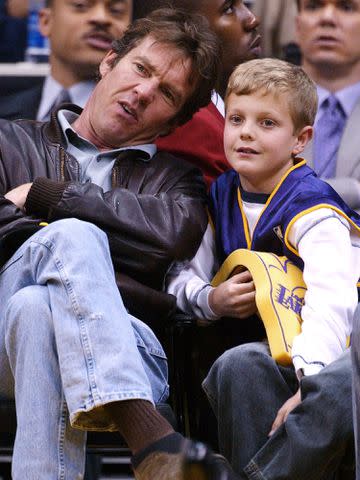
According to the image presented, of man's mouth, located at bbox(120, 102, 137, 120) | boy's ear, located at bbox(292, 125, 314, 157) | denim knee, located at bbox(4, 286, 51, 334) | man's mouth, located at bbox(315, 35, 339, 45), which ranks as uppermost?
boy's ear, located at bbox(292, 125, 314, 157)

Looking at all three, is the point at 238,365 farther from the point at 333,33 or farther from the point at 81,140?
the point at 333,33

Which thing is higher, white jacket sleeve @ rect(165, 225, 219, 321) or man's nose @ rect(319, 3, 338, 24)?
man's nose @ rect(319, 3, 338, 24)

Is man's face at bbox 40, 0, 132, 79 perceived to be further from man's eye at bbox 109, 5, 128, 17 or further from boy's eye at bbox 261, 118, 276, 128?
boy's eye at bbox 261, 118, 276, 128

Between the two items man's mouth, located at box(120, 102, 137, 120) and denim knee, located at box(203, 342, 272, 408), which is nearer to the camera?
denim knee, located at box(203, 342, 272, 408)

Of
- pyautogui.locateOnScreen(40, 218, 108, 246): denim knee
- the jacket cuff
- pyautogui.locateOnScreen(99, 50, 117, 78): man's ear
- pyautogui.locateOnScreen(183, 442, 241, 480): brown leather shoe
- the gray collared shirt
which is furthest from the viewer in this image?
pyautogui.locateOnScreen(99, 50, 117, 78): man's ear

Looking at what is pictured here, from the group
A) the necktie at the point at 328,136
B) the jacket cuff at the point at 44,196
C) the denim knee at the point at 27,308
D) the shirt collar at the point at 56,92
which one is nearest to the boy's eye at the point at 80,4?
the shirt collar at the point at 56,92

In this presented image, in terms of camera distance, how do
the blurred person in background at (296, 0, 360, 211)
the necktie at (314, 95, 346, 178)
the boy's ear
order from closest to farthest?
the boy's ear → the necktie at (314, 95, 346, 178) → the blurred person in background at (296, 0, 360, 211)

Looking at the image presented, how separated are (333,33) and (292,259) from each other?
4.19ft

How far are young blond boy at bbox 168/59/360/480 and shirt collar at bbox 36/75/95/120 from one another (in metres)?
1.05

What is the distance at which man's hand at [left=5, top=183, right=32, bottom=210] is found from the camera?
336cm

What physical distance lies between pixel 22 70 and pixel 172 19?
90cm

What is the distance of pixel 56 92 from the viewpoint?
4480mm

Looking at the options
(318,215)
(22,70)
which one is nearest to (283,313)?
(318,215)

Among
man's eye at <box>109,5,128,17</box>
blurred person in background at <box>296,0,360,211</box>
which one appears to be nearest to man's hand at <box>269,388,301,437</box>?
blurred person in background at <box>296,0,360,211</box>
